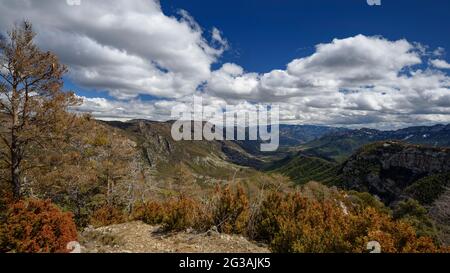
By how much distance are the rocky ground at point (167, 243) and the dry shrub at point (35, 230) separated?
3.57 feet

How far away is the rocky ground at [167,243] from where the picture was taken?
1228 cm

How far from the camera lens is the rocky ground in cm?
1228

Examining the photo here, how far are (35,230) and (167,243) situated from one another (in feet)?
16.6

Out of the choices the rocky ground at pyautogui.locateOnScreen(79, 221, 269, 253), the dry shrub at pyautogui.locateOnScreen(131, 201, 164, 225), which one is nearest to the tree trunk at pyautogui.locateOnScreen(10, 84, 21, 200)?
the rocky ground at pyautogui.locateOnScreen(79, 221, 269, 253)

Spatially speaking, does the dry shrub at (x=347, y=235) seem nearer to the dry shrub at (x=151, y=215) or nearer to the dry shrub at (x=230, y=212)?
the dry shrub at (x=230, y=212)

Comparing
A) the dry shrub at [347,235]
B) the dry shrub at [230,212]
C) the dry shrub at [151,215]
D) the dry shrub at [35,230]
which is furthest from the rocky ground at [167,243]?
the dry shrub at [151,215]

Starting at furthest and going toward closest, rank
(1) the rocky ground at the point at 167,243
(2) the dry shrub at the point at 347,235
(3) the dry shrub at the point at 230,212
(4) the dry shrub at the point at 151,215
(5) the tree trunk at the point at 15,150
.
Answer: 1. (4) the dry shrub at the point at 151,215
2. (3) the dry shrub at the point at 230,212
3. (5) the tree trunk at the point at 15,150
4. (1) the rocky ground at the point at 167,243
5. (2) the dry shrub at the point at 347,235

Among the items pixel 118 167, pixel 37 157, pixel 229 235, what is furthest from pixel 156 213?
pixel 118 167

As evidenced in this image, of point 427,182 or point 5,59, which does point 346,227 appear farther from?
point 427,182

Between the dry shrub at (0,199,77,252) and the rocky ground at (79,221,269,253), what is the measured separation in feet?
3.57

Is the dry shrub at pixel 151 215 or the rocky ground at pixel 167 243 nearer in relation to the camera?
the rocky ground at pixel 167 243

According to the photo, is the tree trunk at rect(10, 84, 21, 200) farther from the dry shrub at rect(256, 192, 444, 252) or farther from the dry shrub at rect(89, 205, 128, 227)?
the dry shrub at rect(256, 192, 444, 252)

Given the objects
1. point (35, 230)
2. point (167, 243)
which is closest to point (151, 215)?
point (167, 243)
